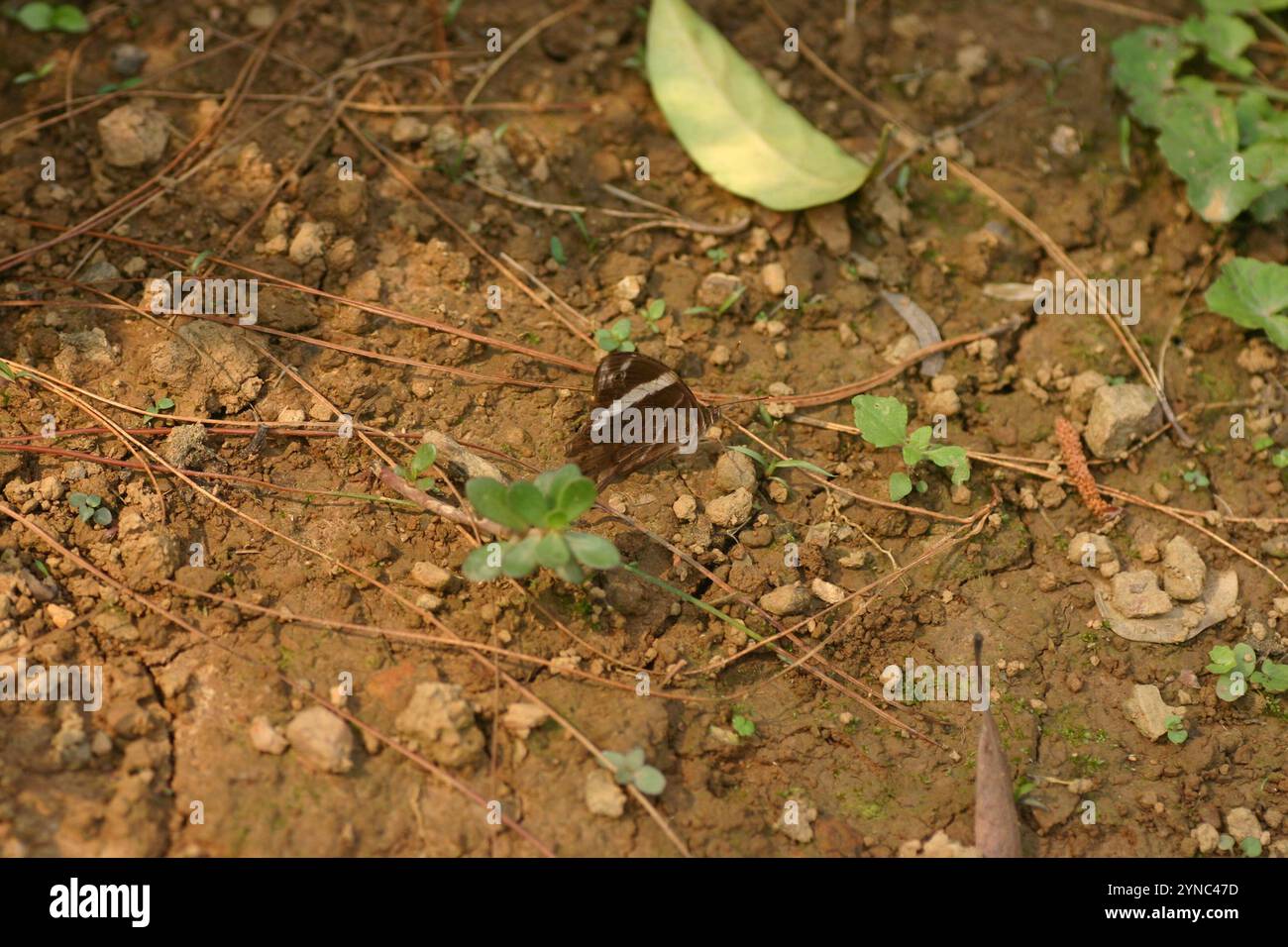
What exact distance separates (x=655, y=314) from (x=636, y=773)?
1394 mm

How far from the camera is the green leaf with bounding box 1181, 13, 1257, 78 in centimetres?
381

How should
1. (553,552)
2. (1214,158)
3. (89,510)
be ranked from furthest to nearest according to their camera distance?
(1214,158)
(89,510)
(553,552)

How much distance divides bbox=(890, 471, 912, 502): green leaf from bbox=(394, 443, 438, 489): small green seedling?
1264 mm

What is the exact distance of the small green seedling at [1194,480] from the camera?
3200mm

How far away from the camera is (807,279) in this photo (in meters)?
3.40

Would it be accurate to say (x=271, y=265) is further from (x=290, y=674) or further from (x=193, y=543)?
(x=290, y=674)

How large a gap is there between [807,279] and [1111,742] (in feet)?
5.32

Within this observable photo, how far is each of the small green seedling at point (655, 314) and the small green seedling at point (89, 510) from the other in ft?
5.16

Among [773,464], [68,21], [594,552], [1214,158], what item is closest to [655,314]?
[773,464]

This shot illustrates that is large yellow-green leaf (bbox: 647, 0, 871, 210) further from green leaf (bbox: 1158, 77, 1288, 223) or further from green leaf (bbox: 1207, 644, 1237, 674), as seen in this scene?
green leaf (bbox: 1207, 644, 1237, 674)

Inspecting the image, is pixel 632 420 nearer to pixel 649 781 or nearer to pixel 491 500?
pixel 491 500

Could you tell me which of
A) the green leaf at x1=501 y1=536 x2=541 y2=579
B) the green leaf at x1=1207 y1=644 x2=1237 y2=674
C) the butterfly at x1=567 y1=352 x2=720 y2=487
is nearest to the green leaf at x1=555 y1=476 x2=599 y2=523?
the green leaf at x1=501 y1=536 x2=541 y2=579

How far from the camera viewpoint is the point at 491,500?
2.50 m

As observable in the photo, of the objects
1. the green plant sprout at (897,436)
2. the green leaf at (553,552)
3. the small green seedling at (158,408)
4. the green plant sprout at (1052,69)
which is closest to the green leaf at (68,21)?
the small green seedling at (158,408)
